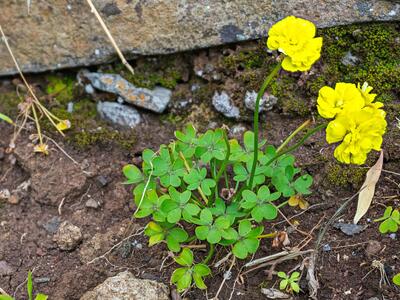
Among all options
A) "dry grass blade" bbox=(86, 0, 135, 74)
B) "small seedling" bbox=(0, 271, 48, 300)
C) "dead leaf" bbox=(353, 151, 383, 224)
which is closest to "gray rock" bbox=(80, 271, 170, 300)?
"small seedling" bbox=(0, 271, 48, 300)

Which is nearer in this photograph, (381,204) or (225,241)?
(225,241)

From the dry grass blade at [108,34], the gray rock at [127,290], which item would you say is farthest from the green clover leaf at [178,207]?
the dry grass blade at [108,34]

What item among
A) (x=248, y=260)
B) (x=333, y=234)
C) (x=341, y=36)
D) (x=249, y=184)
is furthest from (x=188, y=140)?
(x=341, y=36)

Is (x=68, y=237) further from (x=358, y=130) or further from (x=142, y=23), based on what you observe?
(x=358, y=130)

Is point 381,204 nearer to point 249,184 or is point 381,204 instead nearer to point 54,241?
point 249,184

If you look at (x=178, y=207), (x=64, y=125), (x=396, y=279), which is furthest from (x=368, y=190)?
(x=64, y=125)

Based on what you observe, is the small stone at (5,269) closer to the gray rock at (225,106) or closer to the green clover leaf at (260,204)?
the green clover leaf at (260,204)

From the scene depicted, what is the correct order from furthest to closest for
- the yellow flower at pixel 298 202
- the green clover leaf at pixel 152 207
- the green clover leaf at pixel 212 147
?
the yellow flower at pixel 298 202, the green clover leaf at pixel 212 147, the green clover leaf at pixel 152 207
